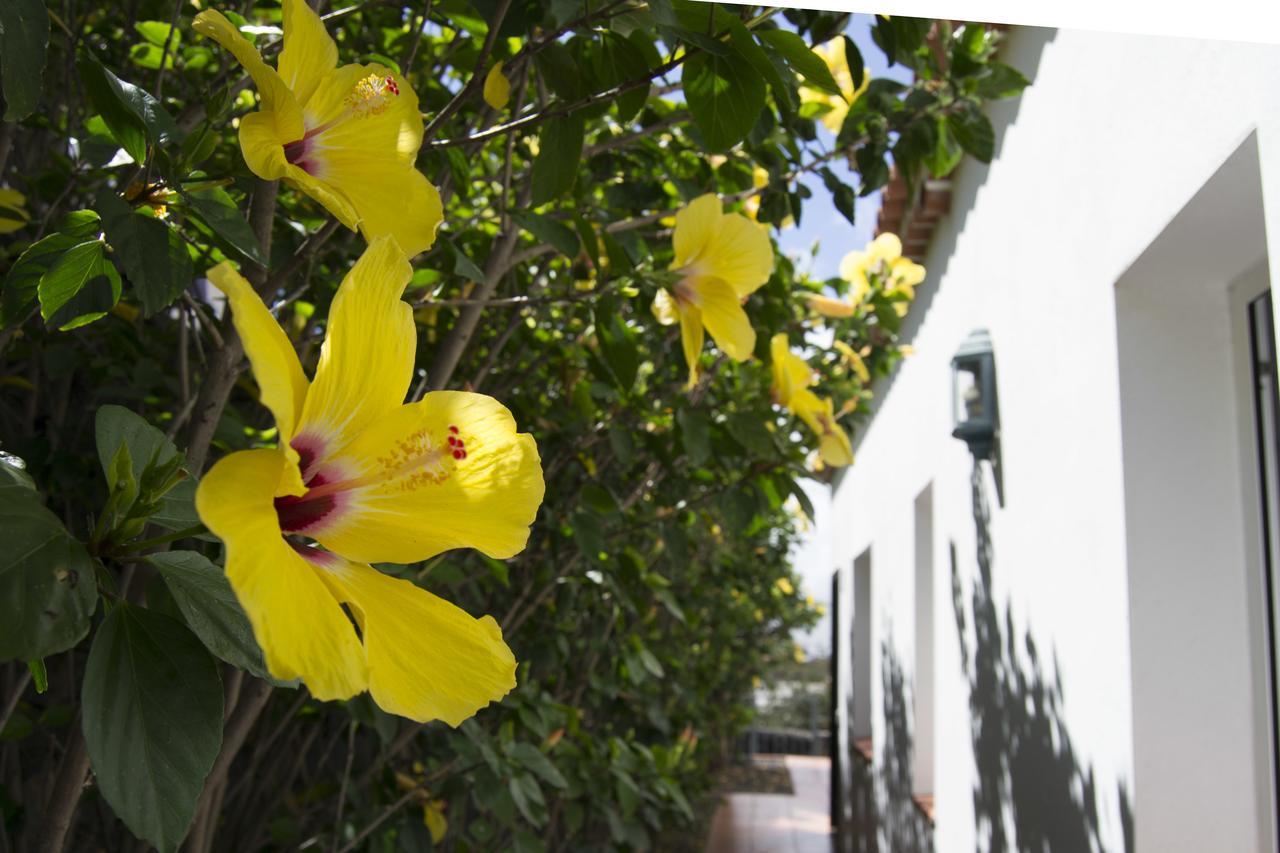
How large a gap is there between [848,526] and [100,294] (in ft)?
24.1

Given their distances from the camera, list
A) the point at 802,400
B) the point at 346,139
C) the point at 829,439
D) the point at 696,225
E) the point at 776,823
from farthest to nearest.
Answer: the point at 776,823
the point at 829,439
the point at 802,400
the point at 696,225
the point at 346,139

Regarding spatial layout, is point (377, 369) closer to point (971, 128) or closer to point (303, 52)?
point (303, 52)

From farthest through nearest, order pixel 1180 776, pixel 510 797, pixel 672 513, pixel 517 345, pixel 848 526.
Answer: pixel 848 526 < pixel 672 513 < pixel 517 345 < pixel 510 797 < pixel 1180 776

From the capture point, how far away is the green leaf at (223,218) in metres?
0.71

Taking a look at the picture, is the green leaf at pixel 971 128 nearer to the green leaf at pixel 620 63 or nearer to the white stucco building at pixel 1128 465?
the white stucco building at pixel 1128 465

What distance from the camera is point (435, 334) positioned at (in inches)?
73.8

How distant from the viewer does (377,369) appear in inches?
23.1

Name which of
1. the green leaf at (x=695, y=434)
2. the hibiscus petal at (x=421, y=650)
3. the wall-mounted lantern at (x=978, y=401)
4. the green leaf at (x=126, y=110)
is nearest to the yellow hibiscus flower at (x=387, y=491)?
the hibiscus petal at (x=421, y=650)

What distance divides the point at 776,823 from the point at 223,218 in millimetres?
8235

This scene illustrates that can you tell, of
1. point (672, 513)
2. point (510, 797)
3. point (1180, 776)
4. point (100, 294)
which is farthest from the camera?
point (672, 513)

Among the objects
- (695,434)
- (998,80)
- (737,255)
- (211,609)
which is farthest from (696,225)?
(211,609)

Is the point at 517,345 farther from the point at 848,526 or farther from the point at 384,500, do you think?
the point at 848,526

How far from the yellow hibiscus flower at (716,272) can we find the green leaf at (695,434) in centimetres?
40

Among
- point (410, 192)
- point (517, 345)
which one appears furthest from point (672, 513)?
point (410, 192)
